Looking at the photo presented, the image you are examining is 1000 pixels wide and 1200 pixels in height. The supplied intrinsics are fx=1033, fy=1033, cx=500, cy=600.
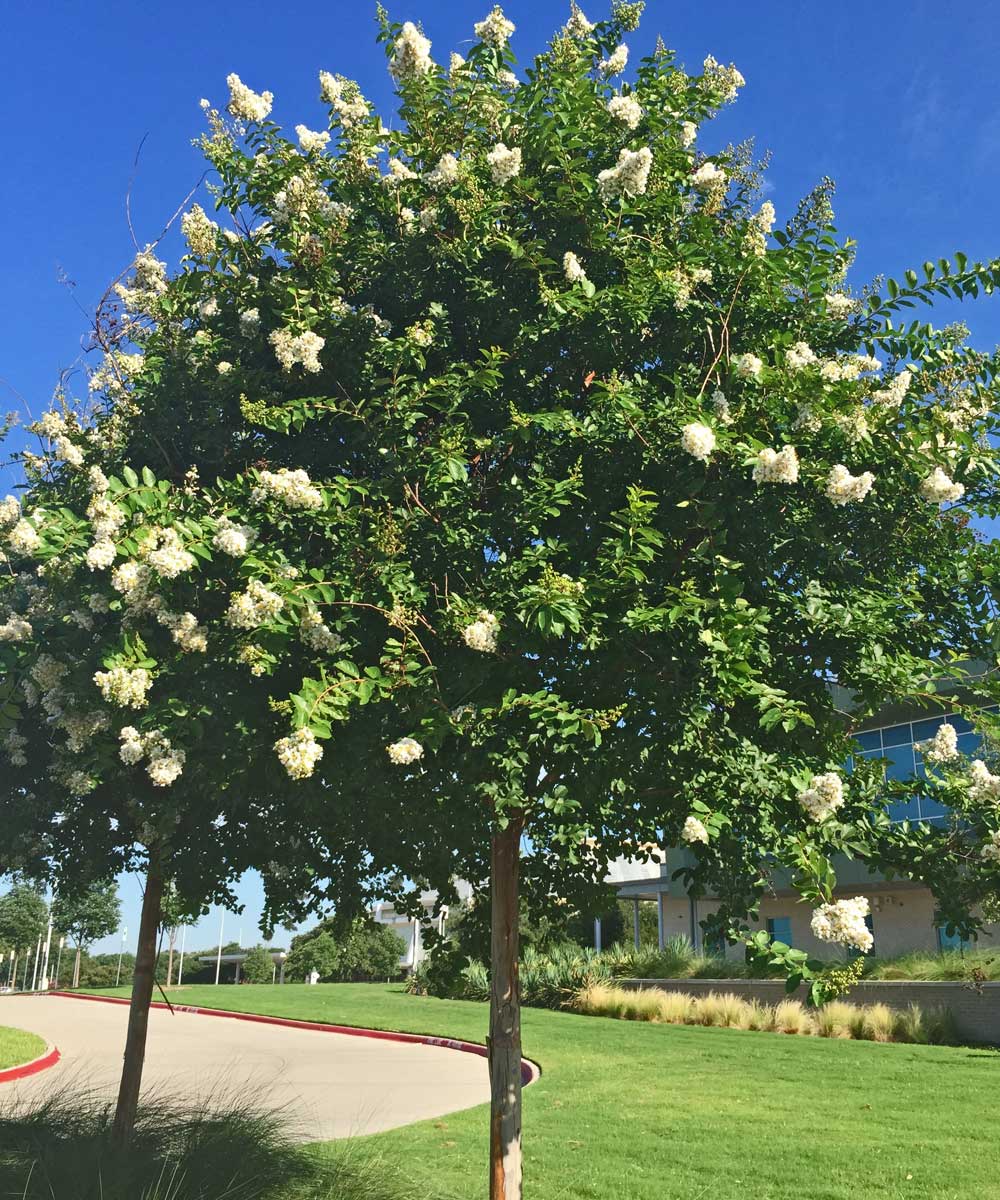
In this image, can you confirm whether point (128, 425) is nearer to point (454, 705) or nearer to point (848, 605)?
point (454, 705)

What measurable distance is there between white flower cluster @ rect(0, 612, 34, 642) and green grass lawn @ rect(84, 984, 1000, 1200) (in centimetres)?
459

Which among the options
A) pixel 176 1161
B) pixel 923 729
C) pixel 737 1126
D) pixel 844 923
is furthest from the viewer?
pixel 923 729

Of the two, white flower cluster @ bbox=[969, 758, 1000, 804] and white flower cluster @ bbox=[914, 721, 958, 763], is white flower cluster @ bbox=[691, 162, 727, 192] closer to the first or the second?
white flower cluster @ bbox=[914, 721, 958, 763]

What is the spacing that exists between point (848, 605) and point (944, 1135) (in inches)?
307

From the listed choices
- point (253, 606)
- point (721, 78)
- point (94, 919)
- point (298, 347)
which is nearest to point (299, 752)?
point (253, 606)

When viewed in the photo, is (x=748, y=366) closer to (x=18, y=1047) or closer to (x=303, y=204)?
(x=303, y=204)

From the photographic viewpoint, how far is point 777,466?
4.73m

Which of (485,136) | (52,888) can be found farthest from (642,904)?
(485,136)

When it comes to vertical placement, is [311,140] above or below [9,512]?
above

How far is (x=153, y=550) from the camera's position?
197 inches

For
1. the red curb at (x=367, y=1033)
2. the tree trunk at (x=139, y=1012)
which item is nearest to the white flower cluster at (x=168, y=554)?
the tree trunk at (x=139, y=1012)

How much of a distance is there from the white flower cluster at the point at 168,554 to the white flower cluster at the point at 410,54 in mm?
3202

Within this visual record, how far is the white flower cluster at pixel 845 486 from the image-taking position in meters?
4.80

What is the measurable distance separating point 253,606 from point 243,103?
372 centimetres
